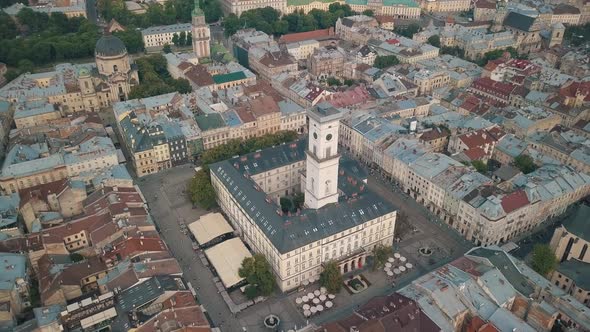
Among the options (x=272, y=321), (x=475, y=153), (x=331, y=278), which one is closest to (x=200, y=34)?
(x=475, y=153)

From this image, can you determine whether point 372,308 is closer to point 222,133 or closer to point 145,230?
point 145,230

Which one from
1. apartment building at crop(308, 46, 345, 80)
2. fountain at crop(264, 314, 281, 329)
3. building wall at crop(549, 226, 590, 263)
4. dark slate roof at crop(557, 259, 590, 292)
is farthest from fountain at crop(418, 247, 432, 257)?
apartment building at crop(308, 46, 345, 80)

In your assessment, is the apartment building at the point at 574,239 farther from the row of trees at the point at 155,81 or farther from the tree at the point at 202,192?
the row of trees at the point at 155,81

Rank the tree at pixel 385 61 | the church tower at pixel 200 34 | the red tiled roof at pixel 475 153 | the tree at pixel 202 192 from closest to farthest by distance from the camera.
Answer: the tree at pixel 202 192
the red tiled roof at pixel 475 153
the church tower at pixel 200 34
the tree at pixel 385 61

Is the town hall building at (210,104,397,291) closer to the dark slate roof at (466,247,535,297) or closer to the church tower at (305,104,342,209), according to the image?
the church tower at (305,104,342,209)

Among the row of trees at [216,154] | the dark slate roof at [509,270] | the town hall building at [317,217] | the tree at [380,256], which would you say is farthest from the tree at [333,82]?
the dark slate roof at [509,270]

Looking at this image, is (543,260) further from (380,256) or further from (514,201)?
(380,256)

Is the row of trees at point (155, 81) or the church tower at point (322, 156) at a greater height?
the church tower at point (322, 156)
